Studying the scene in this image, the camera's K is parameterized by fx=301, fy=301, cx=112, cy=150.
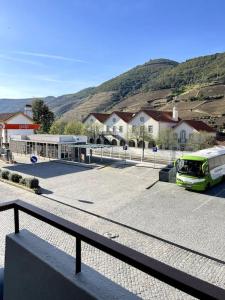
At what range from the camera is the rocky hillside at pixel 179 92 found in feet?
294

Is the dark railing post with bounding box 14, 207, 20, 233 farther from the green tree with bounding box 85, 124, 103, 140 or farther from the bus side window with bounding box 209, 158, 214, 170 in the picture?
the green tree with bounding box 85, 124, 103, 140

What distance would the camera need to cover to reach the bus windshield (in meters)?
22.2

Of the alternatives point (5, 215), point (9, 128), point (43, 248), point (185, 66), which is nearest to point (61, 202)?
point (5, 215)

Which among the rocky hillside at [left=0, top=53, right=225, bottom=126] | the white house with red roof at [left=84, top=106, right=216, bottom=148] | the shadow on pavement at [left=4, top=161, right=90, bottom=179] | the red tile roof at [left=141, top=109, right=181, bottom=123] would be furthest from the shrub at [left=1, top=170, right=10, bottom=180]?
the rocky hillside at [left=0, top=53, right=225, bottom=126]

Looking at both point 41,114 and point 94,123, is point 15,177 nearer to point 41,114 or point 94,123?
point 94,123

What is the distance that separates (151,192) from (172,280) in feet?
65.8

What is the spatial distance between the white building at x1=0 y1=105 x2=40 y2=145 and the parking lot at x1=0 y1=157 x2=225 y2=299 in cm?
2066

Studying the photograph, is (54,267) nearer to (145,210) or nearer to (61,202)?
(145,210)

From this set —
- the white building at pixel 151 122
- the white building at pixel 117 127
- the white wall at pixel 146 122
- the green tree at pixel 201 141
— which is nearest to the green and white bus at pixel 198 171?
the green tree at pixel 201 141

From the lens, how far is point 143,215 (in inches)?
661

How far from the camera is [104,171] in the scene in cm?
3083

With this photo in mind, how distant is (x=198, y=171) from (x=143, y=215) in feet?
24.2

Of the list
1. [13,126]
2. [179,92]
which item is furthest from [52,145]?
[179,92]

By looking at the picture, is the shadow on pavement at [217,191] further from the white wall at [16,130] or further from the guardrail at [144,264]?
the white wall at [16,130]
